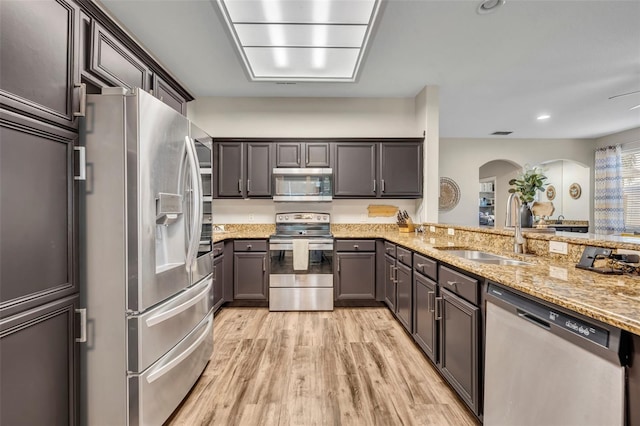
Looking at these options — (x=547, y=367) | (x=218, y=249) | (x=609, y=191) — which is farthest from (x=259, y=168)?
(x=609, y=191)

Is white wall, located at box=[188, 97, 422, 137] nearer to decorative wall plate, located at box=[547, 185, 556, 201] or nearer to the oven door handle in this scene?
the oven door handle

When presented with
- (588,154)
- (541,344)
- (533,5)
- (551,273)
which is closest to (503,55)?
(533,5)

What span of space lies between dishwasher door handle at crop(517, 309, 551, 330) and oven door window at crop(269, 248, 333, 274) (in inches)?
93.7

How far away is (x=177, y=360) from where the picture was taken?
1.67m

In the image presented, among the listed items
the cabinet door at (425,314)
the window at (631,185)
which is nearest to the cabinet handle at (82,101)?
the cabinet door at (425,314)

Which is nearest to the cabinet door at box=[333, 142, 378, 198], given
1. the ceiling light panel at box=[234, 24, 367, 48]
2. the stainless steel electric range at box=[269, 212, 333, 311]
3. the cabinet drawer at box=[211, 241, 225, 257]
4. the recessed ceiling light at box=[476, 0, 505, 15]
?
the stainless steel electric range at box=[269, 212, 333, 311]

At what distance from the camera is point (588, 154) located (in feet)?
21.3

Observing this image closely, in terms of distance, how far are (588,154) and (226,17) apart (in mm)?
7909

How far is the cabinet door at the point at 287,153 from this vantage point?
→ 384 cm

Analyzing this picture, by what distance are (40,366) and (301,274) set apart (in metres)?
2.46

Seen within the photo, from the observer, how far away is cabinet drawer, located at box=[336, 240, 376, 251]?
3518mm

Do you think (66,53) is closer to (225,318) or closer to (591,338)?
(591,338)

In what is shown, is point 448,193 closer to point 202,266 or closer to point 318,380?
point 318,380

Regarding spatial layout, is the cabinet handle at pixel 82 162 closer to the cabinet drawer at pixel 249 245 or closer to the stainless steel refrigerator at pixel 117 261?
the stainless steel refrigerator at pixel 117 261
